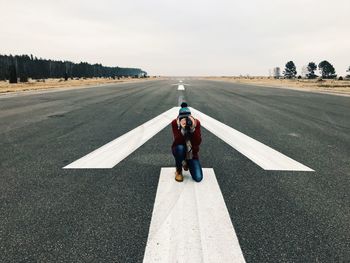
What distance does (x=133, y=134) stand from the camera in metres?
6.33

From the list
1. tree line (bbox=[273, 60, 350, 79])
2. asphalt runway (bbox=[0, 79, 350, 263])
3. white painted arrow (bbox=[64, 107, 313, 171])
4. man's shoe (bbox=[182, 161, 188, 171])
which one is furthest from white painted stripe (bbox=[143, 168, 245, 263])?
tree line (bbox=[273, 60, 350, 79])

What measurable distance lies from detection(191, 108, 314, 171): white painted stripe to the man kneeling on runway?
114 cm

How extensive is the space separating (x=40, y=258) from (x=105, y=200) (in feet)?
3.27

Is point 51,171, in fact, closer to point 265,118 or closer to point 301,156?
point 301,156

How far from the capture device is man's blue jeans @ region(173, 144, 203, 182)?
361 centimetres

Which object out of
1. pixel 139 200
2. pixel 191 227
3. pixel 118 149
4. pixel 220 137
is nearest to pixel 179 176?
pixel 139 200

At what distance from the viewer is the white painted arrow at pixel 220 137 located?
426 centimetres

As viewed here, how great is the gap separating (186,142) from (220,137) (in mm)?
2305

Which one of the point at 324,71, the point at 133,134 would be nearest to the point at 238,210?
the point at 133,134

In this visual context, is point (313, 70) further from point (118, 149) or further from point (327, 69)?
point (118, 149)

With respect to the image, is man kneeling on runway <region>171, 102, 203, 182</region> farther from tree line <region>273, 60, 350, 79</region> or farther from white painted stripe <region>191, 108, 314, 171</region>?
tree line <region>273, 60, 350, 79</region>

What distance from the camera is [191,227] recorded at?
8.15 ft

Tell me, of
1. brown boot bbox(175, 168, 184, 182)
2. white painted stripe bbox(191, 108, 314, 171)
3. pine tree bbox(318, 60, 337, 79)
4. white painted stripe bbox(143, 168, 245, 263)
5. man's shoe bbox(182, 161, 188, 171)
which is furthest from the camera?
pine tree bbox(318, 60, 337, 79)

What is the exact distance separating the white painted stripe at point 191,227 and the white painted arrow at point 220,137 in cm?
134
